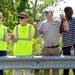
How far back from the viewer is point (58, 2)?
40.3 m

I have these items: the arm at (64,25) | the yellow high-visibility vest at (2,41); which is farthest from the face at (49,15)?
the yellow high-visibility vest at (2,41)

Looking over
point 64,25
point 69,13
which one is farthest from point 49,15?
point 69,13

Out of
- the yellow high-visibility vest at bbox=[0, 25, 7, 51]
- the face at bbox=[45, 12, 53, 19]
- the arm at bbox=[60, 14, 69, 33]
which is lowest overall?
the yellow high-visibility vest at bbox=[0, 25, 7, 51]

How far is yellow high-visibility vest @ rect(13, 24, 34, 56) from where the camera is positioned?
332 inches

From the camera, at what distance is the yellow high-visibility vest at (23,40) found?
843 cm

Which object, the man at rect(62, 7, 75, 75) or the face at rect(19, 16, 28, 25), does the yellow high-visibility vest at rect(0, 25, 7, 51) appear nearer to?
the face at rect(19, 16, 28, 25)

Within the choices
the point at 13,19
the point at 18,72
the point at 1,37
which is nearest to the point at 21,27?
the point at 1,37

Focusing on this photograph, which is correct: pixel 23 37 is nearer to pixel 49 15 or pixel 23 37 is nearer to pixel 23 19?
pixel 23 19

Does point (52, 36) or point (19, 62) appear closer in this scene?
point (19, 62)

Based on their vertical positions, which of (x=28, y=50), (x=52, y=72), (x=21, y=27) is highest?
(x=21, y=27)

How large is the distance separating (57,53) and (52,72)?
52cm

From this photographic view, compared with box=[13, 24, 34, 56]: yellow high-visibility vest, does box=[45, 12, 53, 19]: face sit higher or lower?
higher

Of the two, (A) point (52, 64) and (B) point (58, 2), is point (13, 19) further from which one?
(A) point (52, 64)

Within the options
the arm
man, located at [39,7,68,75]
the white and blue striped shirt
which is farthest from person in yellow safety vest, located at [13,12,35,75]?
the white and blue striped shirt
